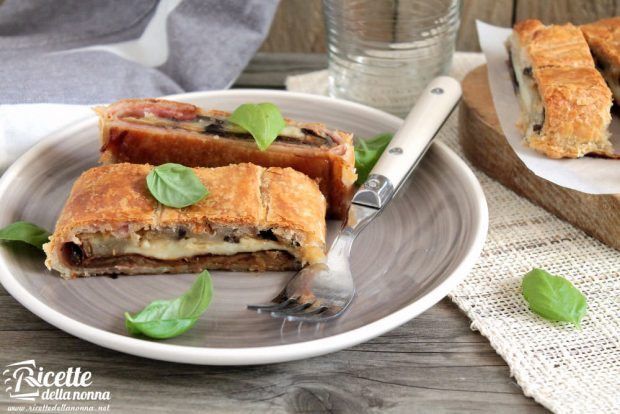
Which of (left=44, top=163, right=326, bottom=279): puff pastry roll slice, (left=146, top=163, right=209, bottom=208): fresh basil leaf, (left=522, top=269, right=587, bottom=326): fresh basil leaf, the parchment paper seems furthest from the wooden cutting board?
(left=146, top=163, right=209, bottom=208): fresh basil leaf

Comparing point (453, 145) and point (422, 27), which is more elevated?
point (422, 27)

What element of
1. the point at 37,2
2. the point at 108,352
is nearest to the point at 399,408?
the point at 108,352

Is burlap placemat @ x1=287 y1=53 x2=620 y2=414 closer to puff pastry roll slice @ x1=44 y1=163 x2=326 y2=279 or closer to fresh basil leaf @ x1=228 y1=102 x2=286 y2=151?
puff pastry roll slice @ x1=44 y1=163 x2=326 y2=279

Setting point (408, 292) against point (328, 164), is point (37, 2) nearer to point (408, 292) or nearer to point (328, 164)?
point (328, 164)

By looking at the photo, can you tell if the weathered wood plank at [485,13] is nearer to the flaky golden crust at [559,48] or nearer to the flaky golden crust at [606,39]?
the flaky golden crust at [606,39]

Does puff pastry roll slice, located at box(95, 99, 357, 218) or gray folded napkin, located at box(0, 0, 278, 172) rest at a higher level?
puff pastry roll slice, located at box(95, 99, 357, 218)

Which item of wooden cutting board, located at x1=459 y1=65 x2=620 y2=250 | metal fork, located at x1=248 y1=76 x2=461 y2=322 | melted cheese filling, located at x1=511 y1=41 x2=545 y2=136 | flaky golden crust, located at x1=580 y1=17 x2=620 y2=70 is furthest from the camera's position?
flaky golden crust, located at x1=580 y1=17 x2=620 y2=70
